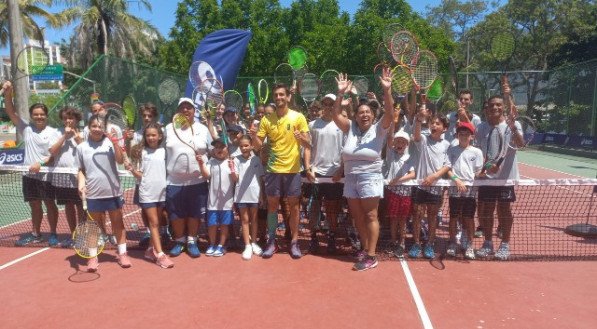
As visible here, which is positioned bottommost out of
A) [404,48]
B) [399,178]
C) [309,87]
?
[399,178]

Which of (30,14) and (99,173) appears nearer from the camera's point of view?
A: (99,173)

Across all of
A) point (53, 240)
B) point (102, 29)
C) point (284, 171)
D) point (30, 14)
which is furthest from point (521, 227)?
point (102, 29)

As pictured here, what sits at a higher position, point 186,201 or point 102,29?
point 102,29

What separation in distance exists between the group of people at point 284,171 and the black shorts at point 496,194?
0.04 ft

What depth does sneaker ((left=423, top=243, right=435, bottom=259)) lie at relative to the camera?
17.0ft

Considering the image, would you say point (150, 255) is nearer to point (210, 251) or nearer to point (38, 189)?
point (210, 251)

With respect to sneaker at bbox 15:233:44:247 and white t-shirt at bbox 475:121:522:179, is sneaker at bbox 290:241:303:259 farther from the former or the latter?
sneaker at bbox 15:233:44:247

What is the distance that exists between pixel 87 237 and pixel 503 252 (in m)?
4.53

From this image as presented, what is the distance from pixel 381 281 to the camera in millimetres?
4508

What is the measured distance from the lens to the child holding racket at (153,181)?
4988mm

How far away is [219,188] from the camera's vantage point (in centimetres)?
524

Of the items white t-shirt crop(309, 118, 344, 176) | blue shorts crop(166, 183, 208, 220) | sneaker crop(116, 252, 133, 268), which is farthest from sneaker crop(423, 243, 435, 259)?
sneaker crop(116, 252, 133, 268)

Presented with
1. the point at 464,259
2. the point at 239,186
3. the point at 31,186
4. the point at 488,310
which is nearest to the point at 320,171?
the point at 239,186

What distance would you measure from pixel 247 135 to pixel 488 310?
3.11 m
